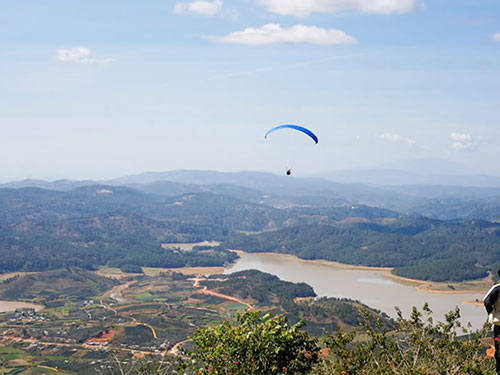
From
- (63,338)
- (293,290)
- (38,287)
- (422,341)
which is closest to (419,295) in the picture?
(293,290)

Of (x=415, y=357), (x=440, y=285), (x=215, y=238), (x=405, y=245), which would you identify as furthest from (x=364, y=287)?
(x=415, y=357)

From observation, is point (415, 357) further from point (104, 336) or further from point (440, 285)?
point (440, 285)

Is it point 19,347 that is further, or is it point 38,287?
point 38,287

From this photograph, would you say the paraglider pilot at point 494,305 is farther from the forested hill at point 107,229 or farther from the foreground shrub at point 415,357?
the forested hill at point 107,229

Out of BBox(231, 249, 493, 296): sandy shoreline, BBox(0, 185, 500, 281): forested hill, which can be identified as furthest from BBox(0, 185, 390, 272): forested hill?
BBox(231, 249, 493, 296): sandy shoreline

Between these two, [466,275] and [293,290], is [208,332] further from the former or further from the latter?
[466,275]

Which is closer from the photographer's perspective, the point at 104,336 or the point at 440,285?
the point at 104,336

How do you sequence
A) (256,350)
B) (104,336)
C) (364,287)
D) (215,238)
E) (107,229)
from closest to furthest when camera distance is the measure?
(256,350)
(104,336)
(364,287)
(107,229)
(215,238)

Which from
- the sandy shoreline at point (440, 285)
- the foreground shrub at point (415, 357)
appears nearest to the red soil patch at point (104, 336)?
the foreground shrub at point (415, 357)
